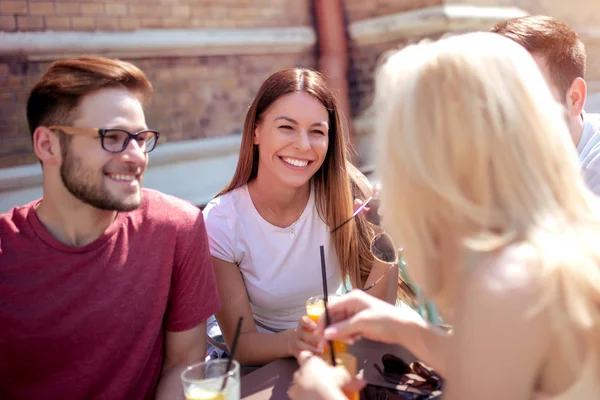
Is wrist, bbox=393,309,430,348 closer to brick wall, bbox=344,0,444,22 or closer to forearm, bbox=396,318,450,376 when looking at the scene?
forearm, bbox=396,318,450,376

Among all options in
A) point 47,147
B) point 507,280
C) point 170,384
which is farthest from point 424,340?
point 47,147

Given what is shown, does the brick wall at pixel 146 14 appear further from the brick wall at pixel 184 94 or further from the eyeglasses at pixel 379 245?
the eyeglasses at pixel 379 245

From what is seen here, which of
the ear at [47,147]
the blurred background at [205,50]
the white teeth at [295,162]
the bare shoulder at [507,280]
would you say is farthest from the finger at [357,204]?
the blurred background at [205,50]

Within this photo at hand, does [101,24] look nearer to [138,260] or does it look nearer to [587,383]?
[138,260]

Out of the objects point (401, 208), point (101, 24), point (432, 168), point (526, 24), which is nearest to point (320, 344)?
point (401, 208)

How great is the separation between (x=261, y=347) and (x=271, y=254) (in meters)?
0.49

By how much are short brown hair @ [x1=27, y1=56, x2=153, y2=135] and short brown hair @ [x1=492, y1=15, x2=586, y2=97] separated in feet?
5.80

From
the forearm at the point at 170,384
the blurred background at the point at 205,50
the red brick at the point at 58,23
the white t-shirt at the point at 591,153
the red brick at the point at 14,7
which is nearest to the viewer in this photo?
the forearm at the point at 170,384

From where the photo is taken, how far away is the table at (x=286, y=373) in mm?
1691

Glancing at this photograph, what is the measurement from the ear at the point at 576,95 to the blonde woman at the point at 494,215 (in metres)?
1.44

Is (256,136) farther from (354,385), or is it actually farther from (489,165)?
(489,165)

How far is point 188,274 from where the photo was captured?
2.07m

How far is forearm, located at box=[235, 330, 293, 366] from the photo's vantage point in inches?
84.3

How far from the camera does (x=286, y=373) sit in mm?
1839
